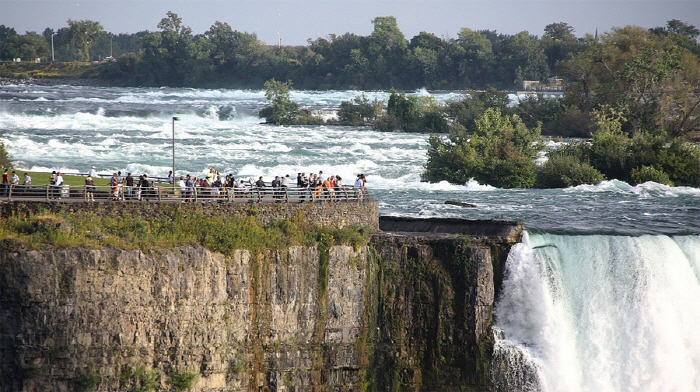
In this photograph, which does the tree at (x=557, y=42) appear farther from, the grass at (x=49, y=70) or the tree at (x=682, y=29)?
the grass at (x=49, y=70)

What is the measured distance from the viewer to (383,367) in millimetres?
30625

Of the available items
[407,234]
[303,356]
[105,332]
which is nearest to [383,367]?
[303,356]

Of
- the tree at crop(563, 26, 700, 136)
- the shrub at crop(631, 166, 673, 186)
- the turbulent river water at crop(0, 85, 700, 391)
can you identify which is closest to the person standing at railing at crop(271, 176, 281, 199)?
the turbulent river water at crop(0, 85, 700, 391)

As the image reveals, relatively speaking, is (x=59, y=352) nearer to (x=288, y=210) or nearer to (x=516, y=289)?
(x=288, y=210)

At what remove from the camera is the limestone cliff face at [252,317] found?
2483 cm

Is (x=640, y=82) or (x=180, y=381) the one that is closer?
(x=180, y=381)

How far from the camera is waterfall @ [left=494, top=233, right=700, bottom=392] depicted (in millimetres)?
31203

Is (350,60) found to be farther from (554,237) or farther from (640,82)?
(554,237)

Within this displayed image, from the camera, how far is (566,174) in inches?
2208

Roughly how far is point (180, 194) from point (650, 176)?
3464 cm

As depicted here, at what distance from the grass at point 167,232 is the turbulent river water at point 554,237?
23.1 ft

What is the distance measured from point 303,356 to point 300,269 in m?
2.89

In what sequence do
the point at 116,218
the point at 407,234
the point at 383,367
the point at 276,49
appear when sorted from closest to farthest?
the point at 116,218 < the point at 383,367 < the point at 407,234 < the point at 276,49

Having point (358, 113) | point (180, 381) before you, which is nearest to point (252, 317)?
point (180, 381)
